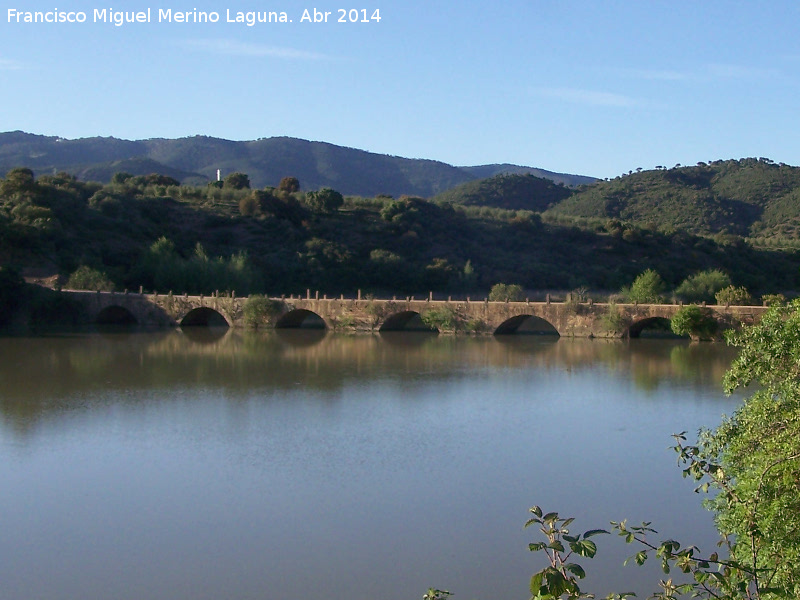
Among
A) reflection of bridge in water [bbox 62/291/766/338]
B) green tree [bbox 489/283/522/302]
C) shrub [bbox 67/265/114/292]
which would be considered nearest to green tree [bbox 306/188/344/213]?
reflection of bridge in water [bbox 62/291/766/338]

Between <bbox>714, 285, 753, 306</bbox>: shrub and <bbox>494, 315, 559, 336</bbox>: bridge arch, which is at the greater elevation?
<bbox>714, 285, 753, 306</bbox>: shrub

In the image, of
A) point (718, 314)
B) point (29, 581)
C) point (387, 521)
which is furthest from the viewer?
point (718, 314)

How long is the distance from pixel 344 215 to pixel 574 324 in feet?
87.3

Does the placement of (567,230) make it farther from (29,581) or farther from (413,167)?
(413,167)

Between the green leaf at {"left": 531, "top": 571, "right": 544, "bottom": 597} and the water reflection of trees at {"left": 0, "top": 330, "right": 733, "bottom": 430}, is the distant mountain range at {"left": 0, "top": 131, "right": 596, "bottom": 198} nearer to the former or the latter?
the water reflection of trees at {"left": 0, "top": 330, "right": 733, "bottom": 430}

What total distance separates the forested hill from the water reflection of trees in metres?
35.4

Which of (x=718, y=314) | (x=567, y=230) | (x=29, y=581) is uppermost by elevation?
(x=567, y=230)

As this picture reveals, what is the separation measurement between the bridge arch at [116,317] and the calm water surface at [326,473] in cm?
1324

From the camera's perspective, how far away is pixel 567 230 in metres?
58.2

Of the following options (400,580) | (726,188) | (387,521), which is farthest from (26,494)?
(726,188)

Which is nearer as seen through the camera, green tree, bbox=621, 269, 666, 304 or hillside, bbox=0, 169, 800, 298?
green tree, bbox=621, 269, 666, 304

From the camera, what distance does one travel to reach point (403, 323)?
1508 inches

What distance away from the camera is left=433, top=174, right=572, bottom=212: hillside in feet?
265

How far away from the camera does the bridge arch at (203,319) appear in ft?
125
